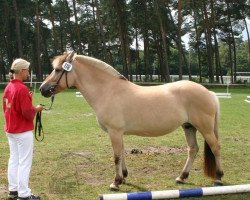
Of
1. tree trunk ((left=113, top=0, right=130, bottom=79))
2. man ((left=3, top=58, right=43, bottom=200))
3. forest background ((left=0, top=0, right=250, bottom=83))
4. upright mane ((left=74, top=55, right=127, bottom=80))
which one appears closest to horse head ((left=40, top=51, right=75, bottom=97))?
upright mane ((left=74, top=55, right=127, bottom=80))

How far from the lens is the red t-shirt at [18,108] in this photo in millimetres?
5789

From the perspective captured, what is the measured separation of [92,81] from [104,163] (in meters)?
2.45

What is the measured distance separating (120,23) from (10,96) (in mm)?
43664

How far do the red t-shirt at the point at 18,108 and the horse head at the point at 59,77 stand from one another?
91 cm

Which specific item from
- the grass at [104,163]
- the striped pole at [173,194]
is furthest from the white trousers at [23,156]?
the striped pole at [173,194]

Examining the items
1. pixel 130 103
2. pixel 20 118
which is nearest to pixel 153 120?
pixel 130 103

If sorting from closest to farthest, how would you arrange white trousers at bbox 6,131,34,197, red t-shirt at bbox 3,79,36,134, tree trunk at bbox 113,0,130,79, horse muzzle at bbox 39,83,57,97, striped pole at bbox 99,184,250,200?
striped pole at bbox 99,184,250,200 → red t-shirt at bbox 3,79,36,134 → white trousers at bbox 6,131,34,197 → horse muzzle at bbox 39,83,57,97 → tree trunk at bbox 113,0,130,79

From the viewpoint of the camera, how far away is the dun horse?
685 cm

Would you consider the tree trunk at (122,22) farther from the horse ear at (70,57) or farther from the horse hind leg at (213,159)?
the horse ear at (70,57)

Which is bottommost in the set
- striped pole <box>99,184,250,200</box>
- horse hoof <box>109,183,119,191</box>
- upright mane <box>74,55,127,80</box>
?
horse hoof <box>109,183,119,191</box>

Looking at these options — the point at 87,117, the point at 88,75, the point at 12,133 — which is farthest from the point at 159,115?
the point at 87,117

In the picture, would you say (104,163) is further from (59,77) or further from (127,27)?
(127,27)

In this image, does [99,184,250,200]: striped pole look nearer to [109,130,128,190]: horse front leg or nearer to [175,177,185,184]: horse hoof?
[109,130,128,190]: horse front leg

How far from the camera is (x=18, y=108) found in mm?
5848
